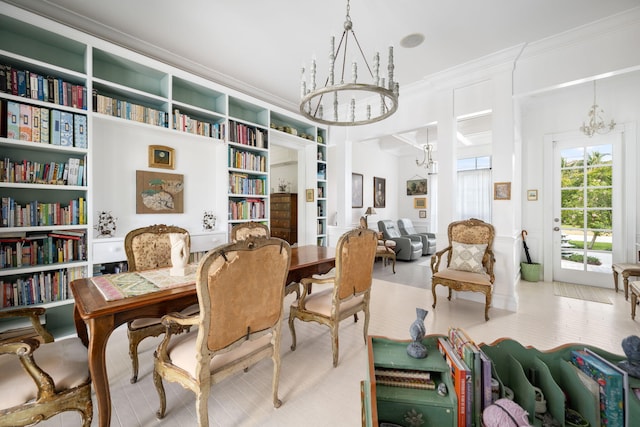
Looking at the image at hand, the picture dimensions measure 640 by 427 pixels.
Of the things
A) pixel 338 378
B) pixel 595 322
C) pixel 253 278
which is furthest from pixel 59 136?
pixel 595 322

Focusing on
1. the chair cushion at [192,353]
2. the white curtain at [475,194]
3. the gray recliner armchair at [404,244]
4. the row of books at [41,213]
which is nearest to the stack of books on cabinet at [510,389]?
the chair cushion at [192,353]

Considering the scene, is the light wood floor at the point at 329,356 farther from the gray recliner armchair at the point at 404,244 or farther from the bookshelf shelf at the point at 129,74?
the bookshelf shelf at the point at 129,74

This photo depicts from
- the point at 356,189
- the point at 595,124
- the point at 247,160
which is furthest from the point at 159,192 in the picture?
the point at 595,124

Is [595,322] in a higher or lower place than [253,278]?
lower

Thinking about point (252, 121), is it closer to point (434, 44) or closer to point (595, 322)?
point (434, 44)

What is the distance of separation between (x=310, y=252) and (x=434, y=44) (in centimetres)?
283

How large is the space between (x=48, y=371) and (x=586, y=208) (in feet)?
20.7

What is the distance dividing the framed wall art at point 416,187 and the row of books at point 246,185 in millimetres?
5456

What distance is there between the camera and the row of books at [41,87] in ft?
7.31

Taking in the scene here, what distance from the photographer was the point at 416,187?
26.6 ft

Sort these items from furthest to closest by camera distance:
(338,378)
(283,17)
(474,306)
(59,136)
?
1. (474,306)
2. (283,17)
3. (59,136)
4. (338,378)

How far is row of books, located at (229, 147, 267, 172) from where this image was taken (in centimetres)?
376

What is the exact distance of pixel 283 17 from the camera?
264 centimetres

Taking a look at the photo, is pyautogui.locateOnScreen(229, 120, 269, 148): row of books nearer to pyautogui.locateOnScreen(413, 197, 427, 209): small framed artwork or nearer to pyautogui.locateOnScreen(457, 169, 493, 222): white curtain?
pyautogui.locateOnScreen(413, 197, 427, 209): small framed artwork
